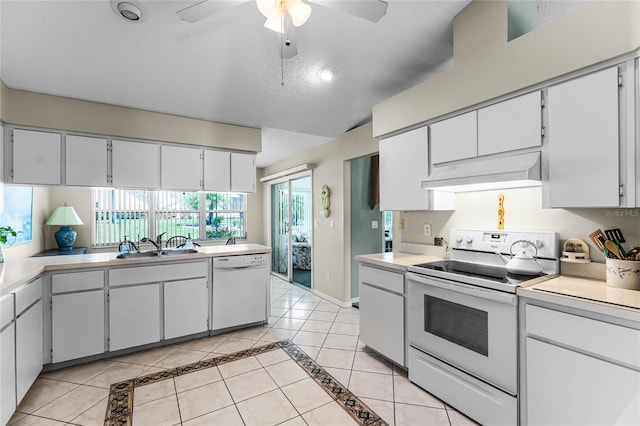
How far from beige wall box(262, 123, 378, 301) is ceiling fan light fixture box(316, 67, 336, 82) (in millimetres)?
Answer: 966

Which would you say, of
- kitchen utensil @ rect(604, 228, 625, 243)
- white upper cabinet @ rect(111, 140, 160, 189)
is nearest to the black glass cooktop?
kitchen utensil @ rect(604, 228, 625, 243)

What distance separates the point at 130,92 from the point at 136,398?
107 inches

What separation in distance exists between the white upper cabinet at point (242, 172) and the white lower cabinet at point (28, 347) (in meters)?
2.16

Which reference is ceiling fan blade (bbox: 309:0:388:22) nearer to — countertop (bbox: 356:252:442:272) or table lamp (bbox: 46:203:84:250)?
countertop (bbox: 356:252:442:272)

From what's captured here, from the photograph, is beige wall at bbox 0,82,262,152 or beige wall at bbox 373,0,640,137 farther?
beige wall at bbox 0,82,262,152

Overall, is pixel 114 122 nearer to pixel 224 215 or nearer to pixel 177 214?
pixel 177 214

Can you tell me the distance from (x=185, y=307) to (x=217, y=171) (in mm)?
1623

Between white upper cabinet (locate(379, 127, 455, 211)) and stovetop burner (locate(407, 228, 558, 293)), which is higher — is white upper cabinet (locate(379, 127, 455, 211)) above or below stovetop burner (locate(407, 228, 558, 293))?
above

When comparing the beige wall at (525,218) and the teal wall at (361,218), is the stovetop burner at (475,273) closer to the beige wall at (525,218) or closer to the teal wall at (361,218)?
the beige wall at (525,218)

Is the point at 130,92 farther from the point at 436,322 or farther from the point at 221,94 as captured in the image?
the point at 436,322

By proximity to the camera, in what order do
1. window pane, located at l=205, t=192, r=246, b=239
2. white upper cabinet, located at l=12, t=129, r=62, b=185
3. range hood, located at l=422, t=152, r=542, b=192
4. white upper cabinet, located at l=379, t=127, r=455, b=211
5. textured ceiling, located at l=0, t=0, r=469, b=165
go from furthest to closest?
window pane, located at l=205, t=192, r=246, b=239 < white upper cabinet, located at l=12, t=129, r=62, b=185 < white upper cabinet, located at l=379, t=127, r=455, b=211 < textured ceiling, located at l=0, t=0, r=469, b=165 < range hood, located at l=422, t=152, r=542, b=192

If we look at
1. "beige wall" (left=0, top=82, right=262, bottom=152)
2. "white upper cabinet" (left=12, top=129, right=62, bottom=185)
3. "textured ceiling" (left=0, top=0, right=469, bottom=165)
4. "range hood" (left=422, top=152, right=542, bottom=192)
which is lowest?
"range hood" (left=422, top=152, right=542, bottom=192)

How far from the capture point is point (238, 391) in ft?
7.45

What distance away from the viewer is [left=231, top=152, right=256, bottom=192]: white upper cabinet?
12.5 ft
